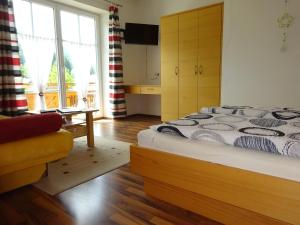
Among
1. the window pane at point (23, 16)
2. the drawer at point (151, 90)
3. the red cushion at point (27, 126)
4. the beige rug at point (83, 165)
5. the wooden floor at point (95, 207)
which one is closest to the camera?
the wooden floor at point (95, 207)

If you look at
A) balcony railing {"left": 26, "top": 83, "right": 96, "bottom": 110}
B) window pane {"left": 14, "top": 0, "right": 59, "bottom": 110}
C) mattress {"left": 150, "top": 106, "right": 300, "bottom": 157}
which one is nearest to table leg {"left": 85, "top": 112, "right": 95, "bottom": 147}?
window pane {"left": 14, "top": 0, "right": 59, "bottom": 110}

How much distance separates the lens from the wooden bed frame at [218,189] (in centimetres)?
113

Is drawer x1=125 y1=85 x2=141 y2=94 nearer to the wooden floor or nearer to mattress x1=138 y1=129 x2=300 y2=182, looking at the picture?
the wooden floor

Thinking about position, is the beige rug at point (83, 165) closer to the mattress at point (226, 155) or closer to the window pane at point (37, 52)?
the mattress at point (226, 155)

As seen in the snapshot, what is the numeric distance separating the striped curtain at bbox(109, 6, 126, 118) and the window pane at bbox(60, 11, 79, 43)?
713mm

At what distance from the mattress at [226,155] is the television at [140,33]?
3.65 metres

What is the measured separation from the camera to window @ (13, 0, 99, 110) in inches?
148

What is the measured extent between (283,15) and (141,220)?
315 cm

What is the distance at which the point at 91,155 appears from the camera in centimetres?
271

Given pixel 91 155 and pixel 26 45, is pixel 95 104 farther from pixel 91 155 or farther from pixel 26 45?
pixel 91 155

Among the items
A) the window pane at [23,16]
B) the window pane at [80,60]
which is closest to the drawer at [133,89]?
the window pane at [80,60]

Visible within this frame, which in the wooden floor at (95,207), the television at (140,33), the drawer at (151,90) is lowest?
the wooden floor at (95,207)

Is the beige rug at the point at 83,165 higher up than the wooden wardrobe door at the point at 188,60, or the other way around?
the wooden wardrobe door at the point at 188,60

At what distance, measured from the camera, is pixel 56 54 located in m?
4.23
